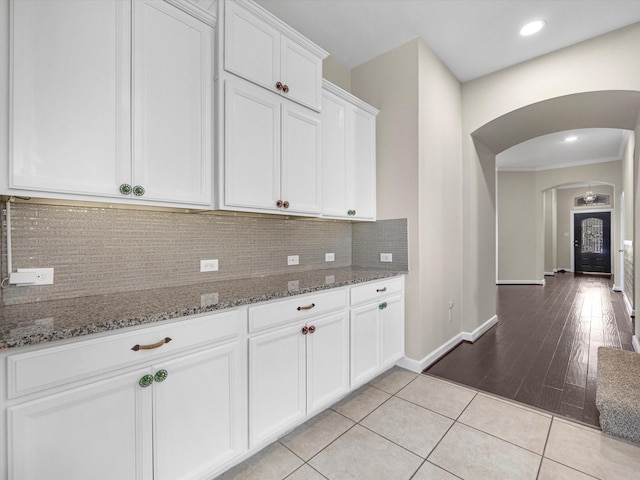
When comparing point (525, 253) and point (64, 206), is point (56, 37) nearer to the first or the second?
point (64, 206)

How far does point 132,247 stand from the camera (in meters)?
1.68

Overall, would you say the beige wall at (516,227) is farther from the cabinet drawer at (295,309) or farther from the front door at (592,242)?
the cabinet drawer at (295,309)

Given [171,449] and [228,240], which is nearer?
[171,449]

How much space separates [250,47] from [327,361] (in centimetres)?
207

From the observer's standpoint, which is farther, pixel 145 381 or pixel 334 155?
pixel 334 155

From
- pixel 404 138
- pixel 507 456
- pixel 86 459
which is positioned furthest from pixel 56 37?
pixel 507 456

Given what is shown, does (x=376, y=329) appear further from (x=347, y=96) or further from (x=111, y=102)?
(x=111, y=102)

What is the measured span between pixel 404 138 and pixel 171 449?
9.04ft

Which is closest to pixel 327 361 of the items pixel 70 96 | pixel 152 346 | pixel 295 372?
pixel 295 372

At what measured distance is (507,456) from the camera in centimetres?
165

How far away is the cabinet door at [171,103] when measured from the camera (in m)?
1.46

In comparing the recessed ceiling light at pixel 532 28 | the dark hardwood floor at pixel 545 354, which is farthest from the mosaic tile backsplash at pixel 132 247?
the recessed ceiling light at pixel 532 28

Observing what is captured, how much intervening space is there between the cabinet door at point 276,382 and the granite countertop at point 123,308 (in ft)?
0.82

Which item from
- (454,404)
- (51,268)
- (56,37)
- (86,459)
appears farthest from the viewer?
(454,404)
